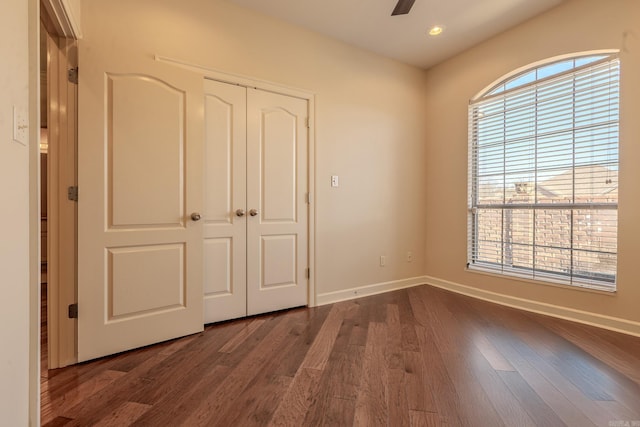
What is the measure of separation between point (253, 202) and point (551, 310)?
290 cm

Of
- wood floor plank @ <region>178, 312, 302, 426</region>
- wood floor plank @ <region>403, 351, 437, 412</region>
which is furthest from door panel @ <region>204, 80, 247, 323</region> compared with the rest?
wood floor plank @ <region>403, 351, 437, 412</region>

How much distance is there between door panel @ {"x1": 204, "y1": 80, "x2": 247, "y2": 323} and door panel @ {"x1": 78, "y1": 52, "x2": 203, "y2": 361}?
0.60 feet

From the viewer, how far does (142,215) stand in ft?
6.74

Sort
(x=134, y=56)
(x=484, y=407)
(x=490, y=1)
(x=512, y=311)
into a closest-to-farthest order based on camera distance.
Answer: (x=484, y=407) → (x=134, y=56) → (x=490, y=1) → (x=512, y=311)

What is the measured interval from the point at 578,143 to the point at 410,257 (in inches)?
77.9

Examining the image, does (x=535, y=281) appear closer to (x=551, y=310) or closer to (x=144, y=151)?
(x=551, y=310)

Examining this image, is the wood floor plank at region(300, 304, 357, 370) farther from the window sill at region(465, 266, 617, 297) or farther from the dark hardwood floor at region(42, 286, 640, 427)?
the window sill at region(465, 266, 617, 297)

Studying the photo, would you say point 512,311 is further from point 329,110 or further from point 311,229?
point 329,110

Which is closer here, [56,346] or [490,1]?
[56,346]

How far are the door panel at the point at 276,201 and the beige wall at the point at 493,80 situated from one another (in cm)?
180

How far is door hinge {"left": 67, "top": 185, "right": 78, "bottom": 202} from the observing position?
6.08ft

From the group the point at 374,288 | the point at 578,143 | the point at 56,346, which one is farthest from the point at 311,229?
the point at 578,143

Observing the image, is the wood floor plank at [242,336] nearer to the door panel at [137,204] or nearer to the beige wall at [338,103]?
the door panel at [137,204]
